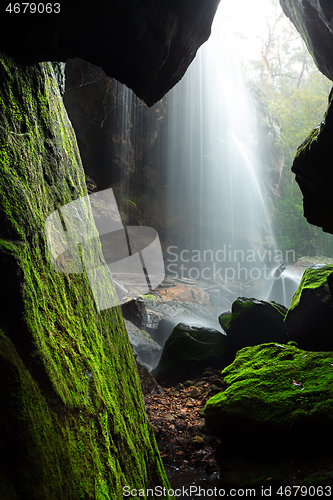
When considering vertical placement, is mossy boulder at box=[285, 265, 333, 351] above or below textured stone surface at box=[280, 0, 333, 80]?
below

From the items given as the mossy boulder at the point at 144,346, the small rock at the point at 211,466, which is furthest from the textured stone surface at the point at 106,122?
the small rock at the point at 211,466

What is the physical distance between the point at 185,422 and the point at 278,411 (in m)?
1.95

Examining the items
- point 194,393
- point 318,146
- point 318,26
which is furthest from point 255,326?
point 318,26

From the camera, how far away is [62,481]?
132 centimetres

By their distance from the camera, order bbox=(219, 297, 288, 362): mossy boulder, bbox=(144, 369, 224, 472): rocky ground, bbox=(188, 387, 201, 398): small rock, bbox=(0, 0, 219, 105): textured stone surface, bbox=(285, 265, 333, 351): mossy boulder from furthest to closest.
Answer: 1. bbox=(219, 297, 288, 362): mossy boulder
2. bbox=(188, 387, 201, 398): small rock
3. bbox=(285, 265, 333, 351): mossy boulder
4. bbox=(144, 369, 224, 472): rocky ground
5. bbox=(0, 0, 219, 105): textured stone surface

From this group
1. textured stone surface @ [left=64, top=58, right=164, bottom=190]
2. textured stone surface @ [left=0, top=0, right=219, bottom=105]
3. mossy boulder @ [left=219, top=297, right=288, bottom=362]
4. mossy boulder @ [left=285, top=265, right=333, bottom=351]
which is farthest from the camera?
textured stone surface @ [left=64, top=58, right=164, bottom=190]

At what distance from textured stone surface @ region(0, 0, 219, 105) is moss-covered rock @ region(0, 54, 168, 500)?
0.81 ft

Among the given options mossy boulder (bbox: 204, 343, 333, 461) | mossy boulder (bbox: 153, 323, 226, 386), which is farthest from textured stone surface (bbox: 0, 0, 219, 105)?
mossy boulder (bbox: 153, 323, 226, 386)

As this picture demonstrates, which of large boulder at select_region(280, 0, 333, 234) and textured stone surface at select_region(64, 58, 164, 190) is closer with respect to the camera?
large boulder at select_region(280, 0, 333, 234)

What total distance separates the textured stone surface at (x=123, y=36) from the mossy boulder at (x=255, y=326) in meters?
6.15

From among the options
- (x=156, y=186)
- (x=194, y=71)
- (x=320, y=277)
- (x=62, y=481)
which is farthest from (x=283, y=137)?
(x=62, y=481)

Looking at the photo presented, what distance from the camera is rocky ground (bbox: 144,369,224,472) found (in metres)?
4.01

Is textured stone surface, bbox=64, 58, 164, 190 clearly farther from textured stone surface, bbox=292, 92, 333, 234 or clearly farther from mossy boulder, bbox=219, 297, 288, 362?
mossy boulder, bbox=219, 297, 288, 362

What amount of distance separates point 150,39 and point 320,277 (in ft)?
19.2
